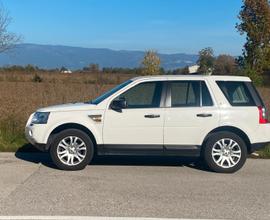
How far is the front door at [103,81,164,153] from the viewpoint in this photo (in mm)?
8344

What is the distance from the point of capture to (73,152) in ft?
27.6

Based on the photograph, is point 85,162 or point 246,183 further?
point 85,162

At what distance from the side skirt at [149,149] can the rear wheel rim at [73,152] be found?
30 cm

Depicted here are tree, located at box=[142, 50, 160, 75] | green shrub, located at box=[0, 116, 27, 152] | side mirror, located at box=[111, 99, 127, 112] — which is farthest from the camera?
tree, located at box=[142, 50, 160, 75]

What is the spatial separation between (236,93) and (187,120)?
3.40ft

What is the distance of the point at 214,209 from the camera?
19.7 feet

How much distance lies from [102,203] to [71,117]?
99.8 inches

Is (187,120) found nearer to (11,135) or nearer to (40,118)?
(40,118)

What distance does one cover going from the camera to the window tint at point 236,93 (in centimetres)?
849

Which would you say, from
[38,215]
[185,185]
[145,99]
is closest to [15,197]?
[38,215]

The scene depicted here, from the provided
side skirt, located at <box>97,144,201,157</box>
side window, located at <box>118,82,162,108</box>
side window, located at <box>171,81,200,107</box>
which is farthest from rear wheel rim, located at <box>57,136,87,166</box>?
side window, located at <box>171,81,200,107</box>

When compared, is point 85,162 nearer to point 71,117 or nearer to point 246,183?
point 71,117

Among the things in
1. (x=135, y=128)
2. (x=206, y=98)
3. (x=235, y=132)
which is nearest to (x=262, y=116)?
(x=235, y=132)

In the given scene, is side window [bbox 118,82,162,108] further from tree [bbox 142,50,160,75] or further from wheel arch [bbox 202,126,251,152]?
tree [bbox 142,50,160,75]
